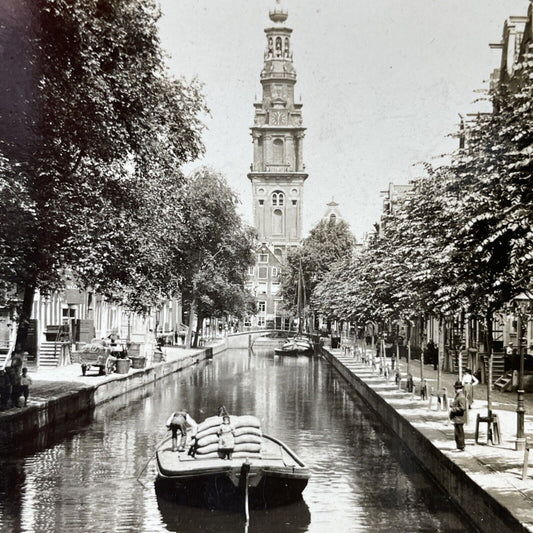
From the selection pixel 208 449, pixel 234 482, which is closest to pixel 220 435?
pixel 208 449

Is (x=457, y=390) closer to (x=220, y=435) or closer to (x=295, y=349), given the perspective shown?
(x=220, y=435)

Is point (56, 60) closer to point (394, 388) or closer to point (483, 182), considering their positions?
point (483, 182)

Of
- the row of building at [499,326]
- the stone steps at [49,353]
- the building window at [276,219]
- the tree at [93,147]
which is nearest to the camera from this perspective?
the tree at [93,147]

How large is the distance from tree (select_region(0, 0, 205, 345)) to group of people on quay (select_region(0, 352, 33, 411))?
5.31 feet

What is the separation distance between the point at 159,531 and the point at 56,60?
1132cm

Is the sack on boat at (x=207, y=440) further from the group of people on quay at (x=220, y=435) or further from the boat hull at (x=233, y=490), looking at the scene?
the boat hull at (x=233, y=490)

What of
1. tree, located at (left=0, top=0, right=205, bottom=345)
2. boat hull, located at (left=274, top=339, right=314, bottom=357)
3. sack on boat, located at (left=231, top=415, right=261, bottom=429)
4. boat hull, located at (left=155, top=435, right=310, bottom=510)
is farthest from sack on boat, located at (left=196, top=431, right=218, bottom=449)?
boat hull, located at (left=274, top=339, right=314, bottom=357)

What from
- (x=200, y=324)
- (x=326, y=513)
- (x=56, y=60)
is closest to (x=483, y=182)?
(x=326, y=513)

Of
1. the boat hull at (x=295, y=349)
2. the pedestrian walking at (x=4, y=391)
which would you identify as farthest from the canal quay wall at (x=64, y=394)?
the boat hull at (x=295, y=349)

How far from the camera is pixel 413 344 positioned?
65.8 meters

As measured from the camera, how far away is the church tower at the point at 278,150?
524ft

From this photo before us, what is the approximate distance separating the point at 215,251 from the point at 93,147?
1924 inches

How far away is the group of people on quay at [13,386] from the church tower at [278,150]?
434 feet

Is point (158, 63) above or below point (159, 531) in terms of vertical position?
above
